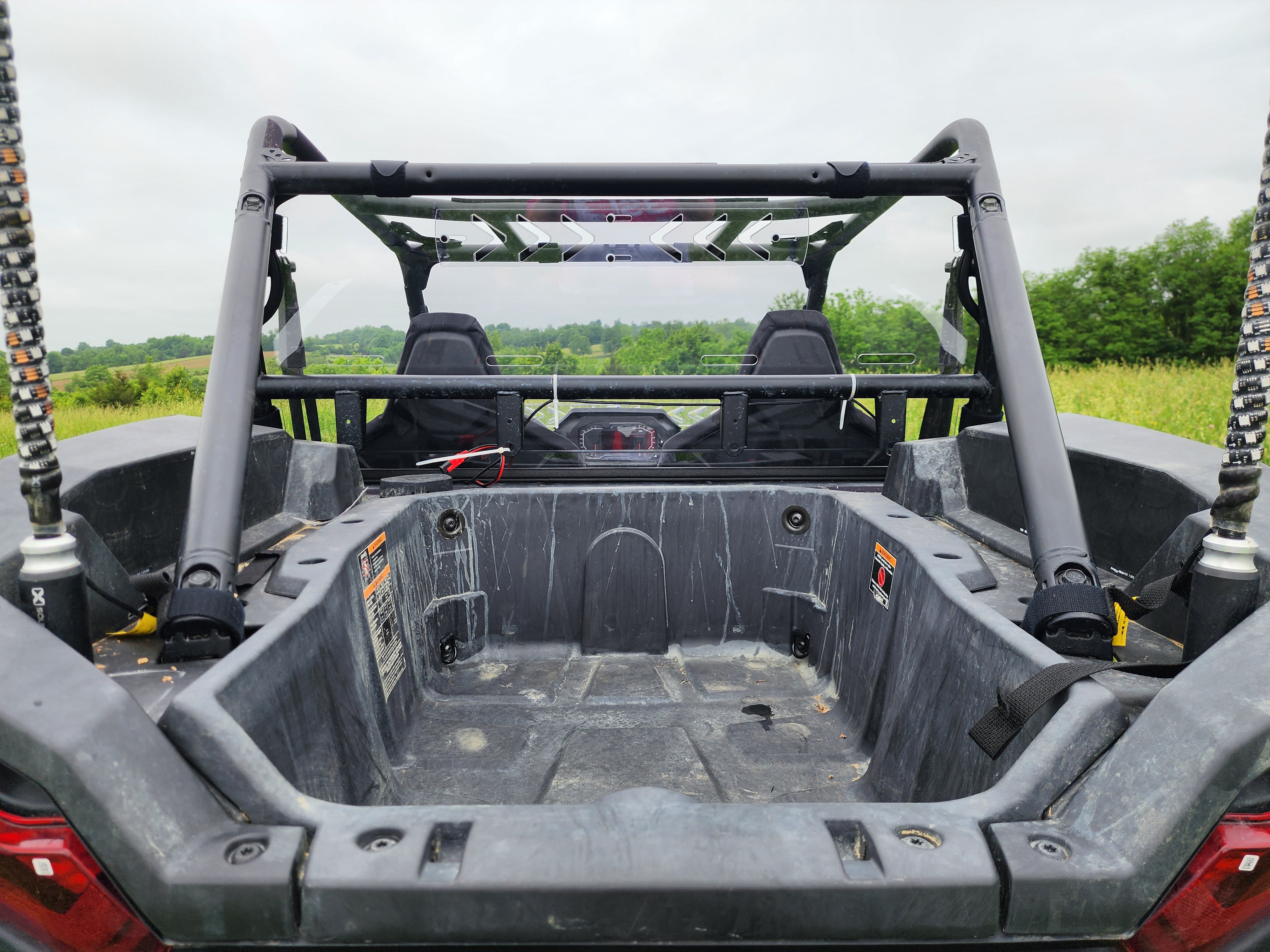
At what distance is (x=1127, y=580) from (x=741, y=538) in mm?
1062

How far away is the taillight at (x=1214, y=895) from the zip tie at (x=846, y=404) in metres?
1.71

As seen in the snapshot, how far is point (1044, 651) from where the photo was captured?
3.88 ft

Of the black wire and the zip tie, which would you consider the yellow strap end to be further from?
the zip tie

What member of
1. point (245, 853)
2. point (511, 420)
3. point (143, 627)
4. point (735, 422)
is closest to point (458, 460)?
point (511, 420)

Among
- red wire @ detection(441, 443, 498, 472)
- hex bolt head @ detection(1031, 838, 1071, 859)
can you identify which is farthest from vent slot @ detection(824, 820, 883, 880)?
red wire @ detection(441, 443, 498, 472)

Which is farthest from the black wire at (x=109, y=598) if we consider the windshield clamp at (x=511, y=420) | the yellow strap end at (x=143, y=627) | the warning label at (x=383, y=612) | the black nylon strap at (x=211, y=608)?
the windshield clamp at (x=511, y=420)

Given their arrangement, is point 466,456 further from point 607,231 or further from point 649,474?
point 607,231

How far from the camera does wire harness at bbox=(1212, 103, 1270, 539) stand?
1026mm

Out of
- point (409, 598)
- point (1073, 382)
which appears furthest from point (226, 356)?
point (1073, 382)

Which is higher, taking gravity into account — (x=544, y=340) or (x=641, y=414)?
(x=544, y=340)

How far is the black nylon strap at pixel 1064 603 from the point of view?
1295mm

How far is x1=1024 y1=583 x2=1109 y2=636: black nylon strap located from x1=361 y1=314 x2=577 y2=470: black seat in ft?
5.16

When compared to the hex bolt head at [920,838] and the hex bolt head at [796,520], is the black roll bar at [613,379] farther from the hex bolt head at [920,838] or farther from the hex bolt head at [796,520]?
the hex bolt head at [920,838]

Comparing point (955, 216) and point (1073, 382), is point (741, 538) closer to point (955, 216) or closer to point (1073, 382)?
point (955, 216)
